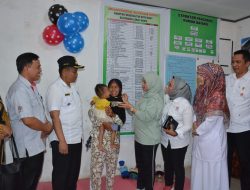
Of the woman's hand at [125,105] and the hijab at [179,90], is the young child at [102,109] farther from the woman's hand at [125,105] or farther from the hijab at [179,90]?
the hijab at [179,90]

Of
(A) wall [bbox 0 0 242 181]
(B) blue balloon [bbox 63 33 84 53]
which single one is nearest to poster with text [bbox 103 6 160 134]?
(A) wall [bbox 0 0 242 181]

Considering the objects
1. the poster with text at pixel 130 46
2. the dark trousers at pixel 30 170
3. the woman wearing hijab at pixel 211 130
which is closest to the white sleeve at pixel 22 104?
the dark trousers at pixel 30 170

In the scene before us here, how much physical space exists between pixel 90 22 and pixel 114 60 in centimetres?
58

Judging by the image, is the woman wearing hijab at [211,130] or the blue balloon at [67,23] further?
the blue balloon at [67,23]

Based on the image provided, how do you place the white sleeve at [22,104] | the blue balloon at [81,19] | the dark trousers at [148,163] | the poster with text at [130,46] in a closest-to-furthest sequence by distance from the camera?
the white sleeve at [22,104]
the dark trousers at [148,163]
the blue balloon at [81,19]
the poster with text at [130,46]

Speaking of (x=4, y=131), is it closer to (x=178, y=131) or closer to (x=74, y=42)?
(x=178, y=131)

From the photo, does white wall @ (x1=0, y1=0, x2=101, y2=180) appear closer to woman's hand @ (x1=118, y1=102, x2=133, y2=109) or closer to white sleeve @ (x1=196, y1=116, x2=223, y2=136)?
woman's hand @ (x1=118, y1=102, x2=133, y2=109)

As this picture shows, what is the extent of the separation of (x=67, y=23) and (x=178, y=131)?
1648mm

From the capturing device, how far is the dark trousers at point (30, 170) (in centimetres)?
212

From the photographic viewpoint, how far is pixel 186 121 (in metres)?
2.65

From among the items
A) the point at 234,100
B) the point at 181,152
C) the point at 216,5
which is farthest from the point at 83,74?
the point at 216,5

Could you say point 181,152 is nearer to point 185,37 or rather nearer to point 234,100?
point 234,100

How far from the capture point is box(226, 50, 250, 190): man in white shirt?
284 centimetres

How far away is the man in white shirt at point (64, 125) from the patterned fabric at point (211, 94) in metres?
1.15
